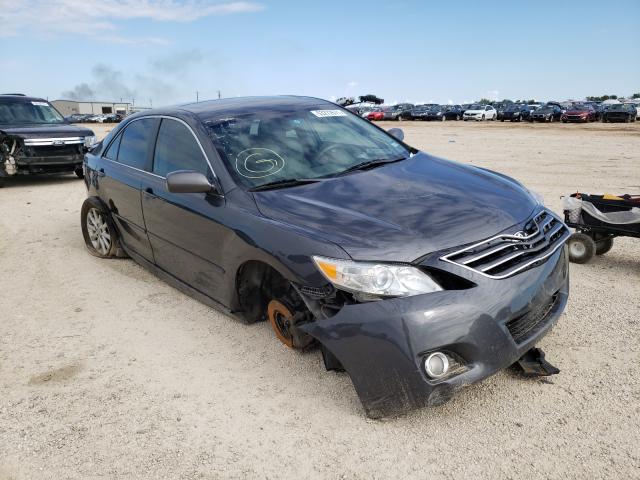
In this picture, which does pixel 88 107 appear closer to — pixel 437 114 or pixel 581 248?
pixel 437 114

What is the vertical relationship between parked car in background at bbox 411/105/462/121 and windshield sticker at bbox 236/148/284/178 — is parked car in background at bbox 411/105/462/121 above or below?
below

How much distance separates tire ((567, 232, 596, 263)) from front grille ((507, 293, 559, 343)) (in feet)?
7.26

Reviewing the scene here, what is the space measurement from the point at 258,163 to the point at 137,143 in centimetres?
165

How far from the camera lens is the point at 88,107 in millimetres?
103938

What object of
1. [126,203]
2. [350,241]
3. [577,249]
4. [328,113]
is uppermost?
[328,113]

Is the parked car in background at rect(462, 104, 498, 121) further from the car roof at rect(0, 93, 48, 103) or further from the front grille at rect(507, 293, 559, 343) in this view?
the front grille at rect(507, 293, 559, 343)

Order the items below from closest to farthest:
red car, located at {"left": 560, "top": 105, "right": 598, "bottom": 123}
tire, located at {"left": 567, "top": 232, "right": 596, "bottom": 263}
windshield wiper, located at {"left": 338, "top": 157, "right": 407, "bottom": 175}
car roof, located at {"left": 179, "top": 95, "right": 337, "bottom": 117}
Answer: windshield wiper, located at {"left": 338, "top": 157, "right": 407, "bottom": 175} < car roof, located at {"left": 179, "top": 95, "right": 337, "bottom": 117} < tire, located at {"left": 567, "top": 232, "right": 596, "bottom": 263} < red car, located at {"left": 560, "top": 105, "right": 598, "bottom": 123}

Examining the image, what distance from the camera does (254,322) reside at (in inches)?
145

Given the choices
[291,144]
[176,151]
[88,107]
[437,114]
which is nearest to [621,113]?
[437,114]

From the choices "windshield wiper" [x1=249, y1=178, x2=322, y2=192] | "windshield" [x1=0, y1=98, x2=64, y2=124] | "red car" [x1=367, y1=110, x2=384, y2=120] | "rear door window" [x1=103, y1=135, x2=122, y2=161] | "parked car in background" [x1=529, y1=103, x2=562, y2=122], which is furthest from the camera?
"red car" [x1=367, y1=110, x2=384, y2=120]

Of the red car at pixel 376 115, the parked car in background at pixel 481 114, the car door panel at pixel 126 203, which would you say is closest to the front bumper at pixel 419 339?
the car door panel at pixel 126 203

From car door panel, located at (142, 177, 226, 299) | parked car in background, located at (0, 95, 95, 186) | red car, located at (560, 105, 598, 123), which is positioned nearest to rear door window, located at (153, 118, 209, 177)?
car door panel, located at (142, 177, 226, 299)

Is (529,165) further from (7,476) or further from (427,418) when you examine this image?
(7,476)

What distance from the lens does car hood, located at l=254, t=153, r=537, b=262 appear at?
2.68 metres
